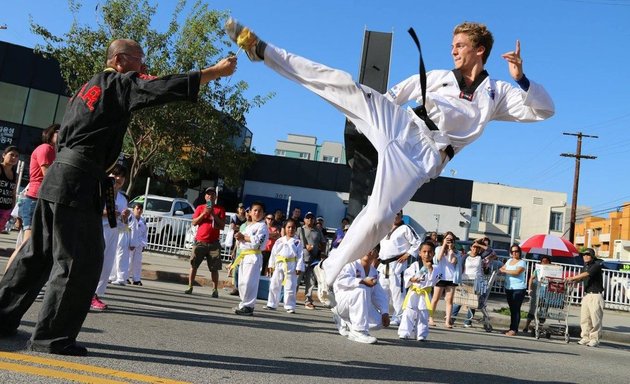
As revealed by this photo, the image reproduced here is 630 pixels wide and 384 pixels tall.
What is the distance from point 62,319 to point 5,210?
3.95 metres

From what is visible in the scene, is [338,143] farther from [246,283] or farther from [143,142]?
[246,283]

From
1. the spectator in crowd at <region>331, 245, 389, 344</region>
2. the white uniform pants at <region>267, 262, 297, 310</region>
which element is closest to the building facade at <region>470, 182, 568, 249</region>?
the white uniform pants at <region>267, 262, 297, 310</region>

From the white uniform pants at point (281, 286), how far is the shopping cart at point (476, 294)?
11.6ft

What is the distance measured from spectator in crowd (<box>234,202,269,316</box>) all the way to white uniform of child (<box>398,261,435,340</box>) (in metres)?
2.17

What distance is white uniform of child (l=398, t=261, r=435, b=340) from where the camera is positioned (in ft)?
27.3

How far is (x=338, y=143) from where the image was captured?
75938 millimetres

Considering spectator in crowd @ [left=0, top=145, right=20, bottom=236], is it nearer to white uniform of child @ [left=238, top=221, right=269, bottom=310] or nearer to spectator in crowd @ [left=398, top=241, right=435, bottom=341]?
white uniform of child @ [left=238, top=221, right=269, bottom=310]

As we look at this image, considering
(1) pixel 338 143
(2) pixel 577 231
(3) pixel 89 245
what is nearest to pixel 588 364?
(3) pixel 89 245

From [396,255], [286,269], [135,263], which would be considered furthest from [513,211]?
[286,269]

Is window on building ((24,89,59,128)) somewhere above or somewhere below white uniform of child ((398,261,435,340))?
above

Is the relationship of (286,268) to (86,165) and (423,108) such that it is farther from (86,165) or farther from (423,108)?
(86,165)

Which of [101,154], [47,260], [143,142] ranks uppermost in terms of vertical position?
[143,142]

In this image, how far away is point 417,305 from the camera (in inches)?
338

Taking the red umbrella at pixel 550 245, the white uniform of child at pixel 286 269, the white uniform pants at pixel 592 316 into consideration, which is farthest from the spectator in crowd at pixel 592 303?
the white uniform of child at pixel 286 269
